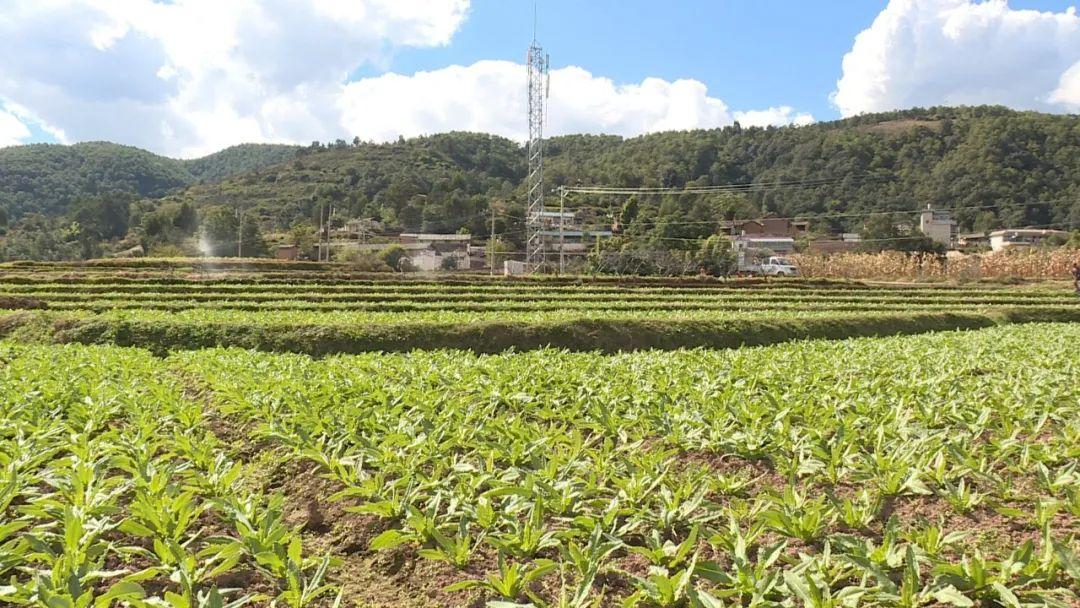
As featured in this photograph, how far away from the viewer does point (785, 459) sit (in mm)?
4316

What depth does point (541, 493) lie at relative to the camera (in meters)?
3.74

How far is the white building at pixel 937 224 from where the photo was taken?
79750mm

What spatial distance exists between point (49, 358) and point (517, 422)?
7253 mm

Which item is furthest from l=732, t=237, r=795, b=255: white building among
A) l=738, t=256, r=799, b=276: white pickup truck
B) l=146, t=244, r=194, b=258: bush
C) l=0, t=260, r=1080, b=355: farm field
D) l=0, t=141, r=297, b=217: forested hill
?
l=0, t=141, r=297, b=217: forested hill

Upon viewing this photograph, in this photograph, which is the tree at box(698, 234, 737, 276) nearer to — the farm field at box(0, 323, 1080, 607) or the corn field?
the corn field

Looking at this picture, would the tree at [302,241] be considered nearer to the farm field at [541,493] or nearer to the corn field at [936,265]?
the corn field at [936,265]

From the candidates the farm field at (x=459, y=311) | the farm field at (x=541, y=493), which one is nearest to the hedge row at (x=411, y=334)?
the farm field at (x=459, y=311)

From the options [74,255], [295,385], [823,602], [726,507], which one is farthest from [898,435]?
[74,255]

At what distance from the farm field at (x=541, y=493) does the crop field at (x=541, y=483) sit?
0.02m

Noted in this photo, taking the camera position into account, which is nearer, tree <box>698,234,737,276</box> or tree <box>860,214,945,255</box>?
tree <box>698,234,737,276</box>

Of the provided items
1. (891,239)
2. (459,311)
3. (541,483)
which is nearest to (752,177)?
(891,239)

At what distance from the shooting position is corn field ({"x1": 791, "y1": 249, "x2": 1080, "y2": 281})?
56875 millimetres

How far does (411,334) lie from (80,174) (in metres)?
119

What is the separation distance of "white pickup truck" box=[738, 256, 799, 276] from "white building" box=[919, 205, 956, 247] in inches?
1063
